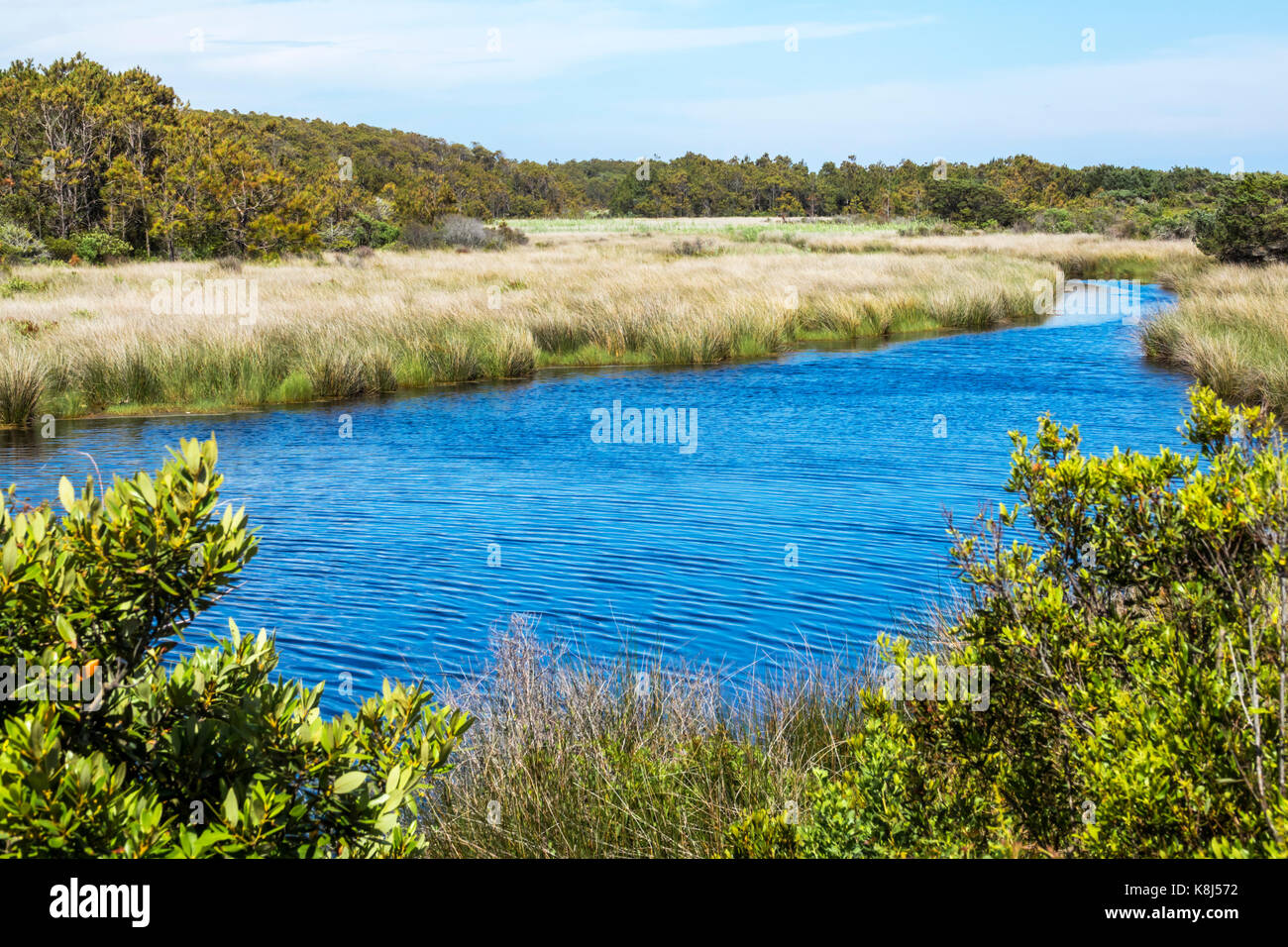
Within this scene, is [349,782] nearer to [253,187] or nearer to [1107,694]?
[1107,694]

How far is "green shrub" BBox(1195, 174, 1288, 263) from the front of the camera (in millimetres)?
26531

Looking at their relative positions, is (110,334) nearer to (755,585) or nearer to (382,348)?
(382,348)

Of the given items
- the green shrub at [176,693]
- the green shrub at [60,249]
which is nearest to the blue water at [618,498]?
the green shrub at [176,693]

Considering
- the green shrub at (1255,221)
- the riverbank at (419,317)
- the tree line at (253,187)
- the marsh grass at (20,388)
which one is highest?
the tree line at (253,187)

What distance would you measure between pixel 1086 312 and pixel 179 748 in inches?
1109

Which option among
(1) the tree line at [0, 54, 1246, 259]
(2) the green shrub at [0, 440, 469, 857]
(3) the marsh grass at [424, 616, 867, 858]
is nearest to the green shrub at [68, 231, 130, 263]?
(1) the tree line at [0, 54, 1246, 259]

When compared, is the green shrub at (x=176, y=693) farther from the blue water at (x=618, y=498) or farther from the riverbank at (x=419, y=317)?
the riverbank at (x=419, y=317)

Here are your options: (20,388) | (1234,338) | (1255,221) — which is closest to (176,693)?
(20,388)

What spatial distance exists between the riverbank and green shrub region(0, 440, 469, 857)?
13.5 meters

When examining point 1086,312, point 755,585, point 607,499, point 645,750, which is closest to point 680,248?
point 1086,312

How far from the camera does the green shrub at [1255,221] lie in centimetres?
2653

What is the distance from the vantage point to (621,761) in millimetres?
3969

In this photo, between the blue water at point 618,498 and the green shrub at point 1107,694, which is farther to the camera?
the blue water at point 618,498

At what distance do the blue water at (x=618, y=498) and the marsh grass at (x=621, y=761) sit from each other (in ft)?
4.16
